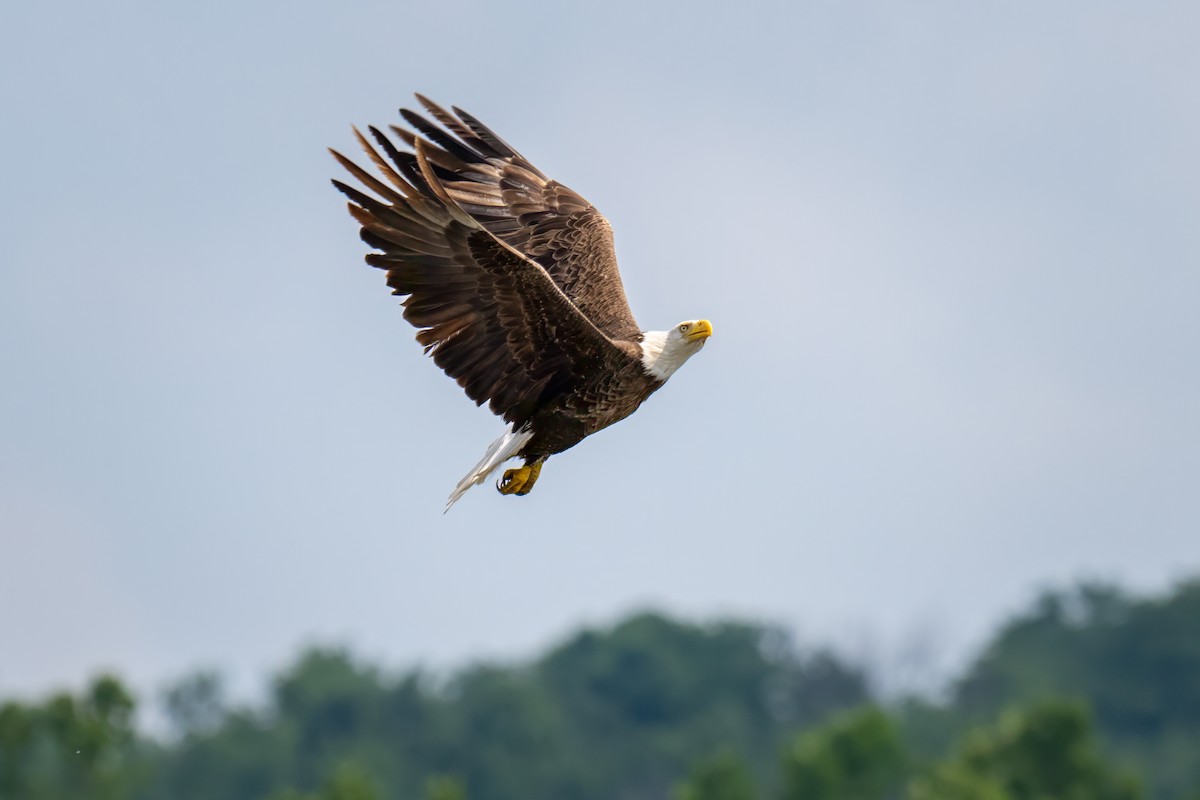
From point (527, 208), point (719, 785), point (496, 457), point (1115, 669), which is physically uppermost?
point (1115, 669)

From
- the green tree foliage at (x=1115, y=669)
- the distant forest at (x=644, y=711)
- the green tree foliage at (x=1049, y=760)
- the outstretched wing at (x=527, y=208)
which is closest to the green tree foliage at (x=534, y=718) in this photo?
the distant forest at (x=644, y=711)

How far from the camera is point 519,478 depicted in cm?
1248

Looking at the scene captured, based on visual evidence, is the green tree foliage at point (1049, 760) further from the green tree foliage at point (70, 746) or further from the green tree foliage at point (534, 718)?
the green tree foliage at point (534, 718)

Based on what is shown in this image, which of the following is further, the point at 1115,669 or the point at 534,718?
the point at 1115,669

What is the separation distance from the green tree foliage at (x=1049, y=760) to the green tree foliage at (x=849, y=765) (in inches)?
108

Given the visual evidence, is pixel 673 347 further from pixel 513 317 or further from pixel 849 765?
pixel 849 765

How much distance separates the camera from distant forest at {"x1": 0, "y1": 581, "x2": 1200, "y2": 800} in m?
66.4

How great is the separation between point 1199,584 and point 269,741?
36.2 m

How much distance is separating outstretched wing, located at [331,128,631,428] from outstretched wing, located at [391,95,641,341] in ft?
3.65

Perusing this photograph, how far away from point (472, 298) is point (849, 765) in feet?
121

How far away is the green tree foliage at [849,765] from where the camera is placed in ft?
152

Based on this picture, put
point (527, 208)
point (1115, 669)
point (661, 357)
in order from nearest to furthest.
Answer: point (661, 357), point (527, 208), point (1115, 669)

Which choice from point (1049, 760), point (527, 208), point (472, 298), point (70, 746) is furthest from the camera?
point (1049, 760)

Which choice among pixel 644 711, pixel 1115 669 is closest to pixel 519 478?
pixel 644 711
